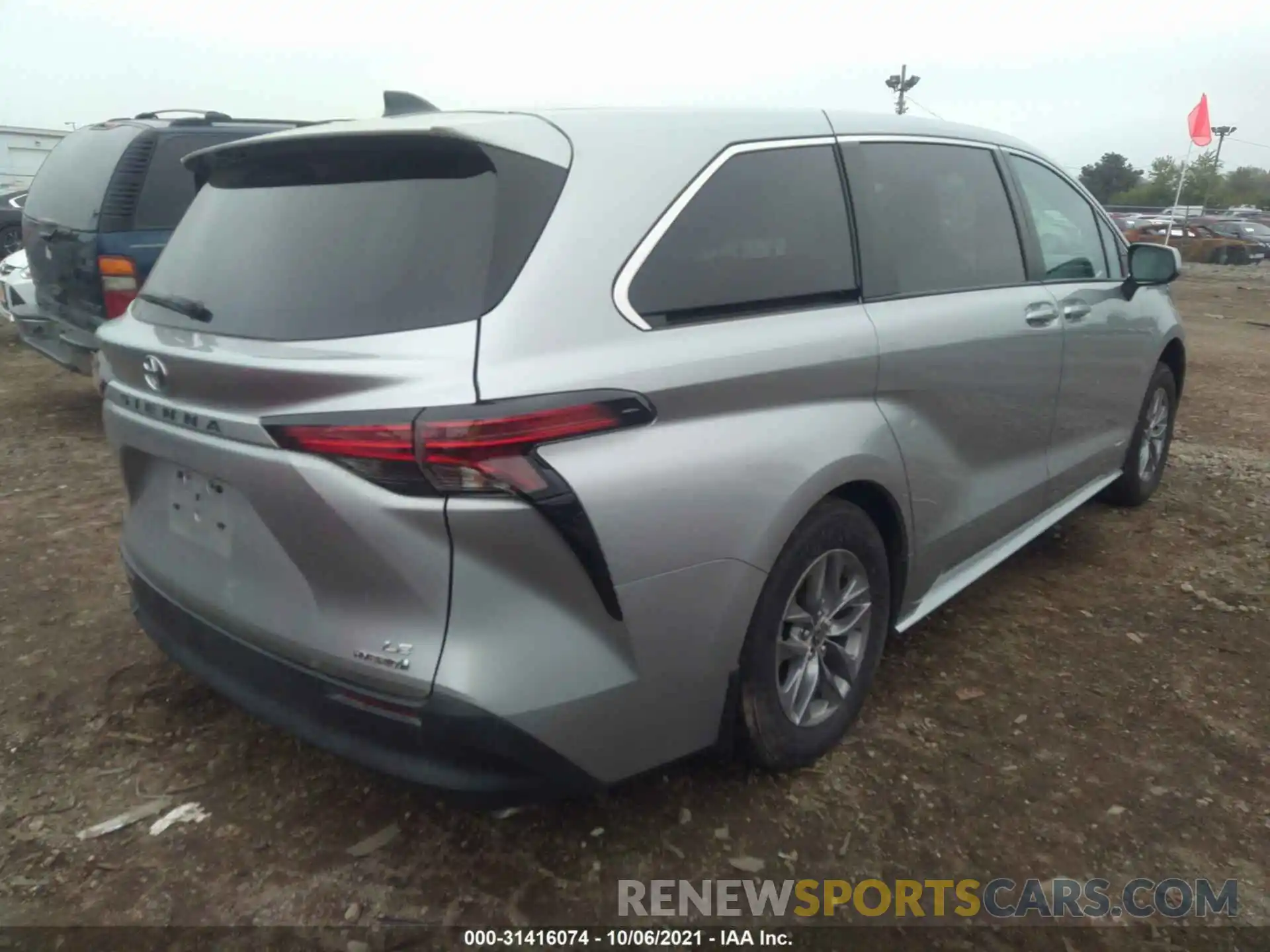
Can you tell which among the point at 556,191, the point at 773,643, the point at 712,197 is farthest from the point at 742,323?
the point at 773,643

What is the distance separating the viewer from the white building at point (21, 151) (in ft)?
74.0

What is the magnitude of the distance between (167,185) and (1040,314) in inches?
192

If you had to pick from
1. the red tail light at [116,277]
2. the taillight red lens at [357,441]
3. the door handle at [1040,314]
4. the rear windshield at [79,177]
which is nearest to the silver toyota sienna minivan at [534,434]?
the taillight red lens at [357,441]

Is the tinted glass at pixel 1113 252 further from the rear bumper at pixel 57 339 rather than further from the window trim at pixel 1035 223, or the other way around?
the rear bumper at pixel 57 339

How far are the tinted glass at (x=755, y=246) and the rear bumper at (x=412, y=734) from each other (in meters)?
0.93

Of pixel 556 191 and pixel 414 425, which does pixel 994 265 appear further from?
pixel 414 425

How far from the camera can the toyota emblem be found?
2.19m

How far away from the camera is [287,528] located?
1.97 metres

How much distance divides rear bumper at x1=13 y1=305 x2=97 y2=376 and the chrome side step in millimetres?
4490

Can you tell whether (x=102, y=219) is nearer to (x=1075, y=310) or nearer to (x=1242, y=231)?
(x=1075, y=310)

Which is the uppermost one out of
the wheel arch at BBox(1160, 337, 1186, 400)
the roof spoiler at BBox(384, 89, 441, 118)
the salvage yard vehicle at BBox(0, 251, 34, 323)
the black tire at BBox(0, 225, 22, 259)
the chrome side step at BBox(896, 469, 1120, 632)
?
the roof spoiler at BBox(384, 89, 441, 118)

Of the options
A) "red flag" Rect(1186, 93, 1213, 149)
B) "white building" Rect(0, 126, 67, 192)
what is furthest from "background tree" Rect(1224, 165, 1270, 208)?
"white building" Rect(0, 126, 67, 192)

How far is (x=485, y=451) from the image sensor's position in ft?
5.86

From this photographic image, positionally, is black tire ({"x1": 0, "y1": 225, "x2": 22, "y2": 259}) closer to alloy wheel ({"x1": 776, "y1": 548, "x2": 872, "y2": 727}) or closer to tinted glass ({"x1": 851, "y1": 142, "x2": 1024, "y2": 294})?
tinted glass ({"x1": 851, "y1": 142, "x2": 1024, "y2": 294})
